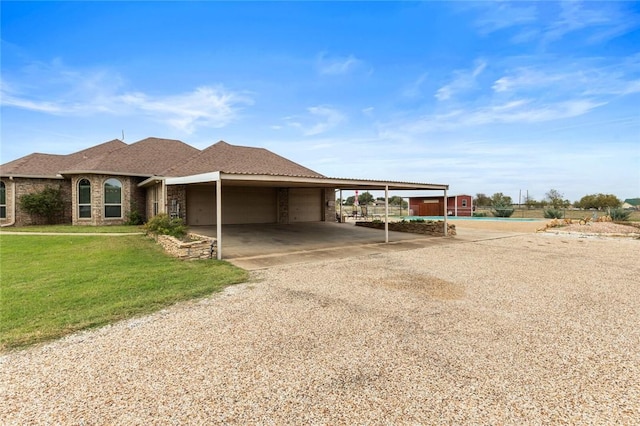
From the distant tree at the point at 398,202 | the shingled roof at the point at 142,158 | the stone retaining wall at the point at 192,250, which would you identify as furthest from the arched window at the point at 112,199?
the distant tree at the point at 398,202

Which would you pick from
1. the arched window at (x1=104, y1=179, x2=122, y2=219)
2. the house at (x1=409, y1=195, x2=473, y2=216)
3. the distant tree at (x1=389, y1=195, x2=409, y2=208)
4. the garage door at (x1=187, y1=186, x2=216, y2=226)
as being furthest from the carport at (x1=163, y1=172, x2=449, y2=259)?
the distant tree at (x1=389, y1=195, x2=409, y2=208)

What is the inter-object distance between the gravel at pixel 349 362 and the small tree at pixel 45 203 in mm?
17874

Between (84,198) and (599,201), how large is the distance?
176 feet

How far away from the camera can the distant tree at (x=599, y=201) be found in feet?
131

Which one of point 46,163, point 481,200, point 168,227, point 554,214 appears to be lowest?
point 168,227

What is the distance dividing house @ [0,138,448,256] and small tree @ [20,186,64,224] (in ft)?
1.03

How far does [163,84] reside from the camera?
56.2ft

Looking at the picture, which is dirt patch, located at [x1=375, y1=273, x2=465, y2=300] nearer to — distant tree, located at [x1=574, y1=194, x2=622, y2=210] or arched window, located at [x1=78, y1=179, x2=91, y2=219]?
arched window, located at [x1=78, y1=179, x2=91, y2=219]

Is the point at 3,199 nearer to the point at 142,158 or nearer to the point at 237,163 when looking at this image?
the point at 142,158

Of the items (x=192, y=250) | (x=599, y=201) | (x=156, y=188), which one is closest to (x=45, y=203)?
(x=156, y=188)

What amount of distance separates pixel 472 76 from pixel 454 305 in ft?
49.6

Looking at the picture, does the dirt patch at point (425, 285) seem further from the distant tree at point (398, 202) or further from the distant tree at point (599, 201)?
the distant tree at point (599, 201)

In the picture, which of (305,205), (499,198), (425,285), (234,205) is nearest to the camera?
(425,285)

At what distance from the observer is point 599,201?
4159 centimetres
